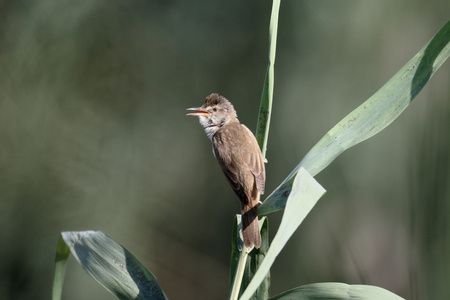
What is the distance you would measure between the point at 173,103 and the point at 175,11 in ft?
2.10

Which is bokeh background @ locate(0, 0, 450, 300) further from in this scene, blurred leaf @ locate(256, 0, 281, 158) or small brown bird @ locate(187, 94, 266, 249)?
blurred leaf @ locate(256, 0, 281, 158)

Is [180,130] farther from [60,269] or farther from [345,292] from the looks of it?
[345,292]

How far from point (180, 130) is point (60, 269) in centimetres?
286

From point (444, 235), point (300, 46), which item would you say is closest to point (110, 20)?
point (300, 46)

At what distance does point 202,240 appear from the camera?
12.0 feet

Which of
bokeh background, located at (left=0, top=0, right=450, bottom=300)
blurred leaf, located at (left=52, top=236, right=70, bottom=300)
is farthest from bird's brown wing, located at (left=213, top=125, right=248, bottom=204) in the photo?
bokeh background, located at (left=0, top=0, right=450, bottom=300)

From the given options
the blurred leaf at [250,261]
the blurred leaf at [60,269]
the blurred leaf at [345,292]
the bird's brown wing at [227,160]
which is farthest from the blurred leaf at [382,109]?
the bird's brown wing at [227,160]

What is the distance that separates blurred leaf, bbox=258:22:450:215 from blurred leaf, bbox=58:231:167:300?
11.5 inches

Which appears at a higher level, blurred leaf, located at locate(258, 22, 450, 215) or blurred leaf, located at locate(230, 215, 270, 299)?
blurred leaf, located at locate(258, 22, 450, 215)

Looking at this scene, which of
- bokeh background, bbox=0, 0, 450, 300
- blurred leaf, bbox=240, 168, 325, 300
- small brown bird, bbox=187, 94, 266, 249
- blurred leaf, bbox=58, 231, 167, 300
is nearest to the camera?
blurred leaf, bbox=240, 168, 325, 300

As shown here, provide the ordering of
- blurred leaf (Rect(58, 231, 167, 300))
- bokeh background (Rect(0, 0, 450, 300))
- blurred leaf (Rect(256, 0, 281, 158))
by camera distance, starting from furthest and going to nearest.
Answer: bokeh background (Rect(0, 0, 450, 300))
blurred leaf (Rect(256, 0, 281, 158))
blurred leaf (Rect(58, 231, 167, 300))

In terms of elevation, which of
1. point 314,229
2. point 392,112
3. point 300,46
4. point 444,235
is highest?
point 300,46

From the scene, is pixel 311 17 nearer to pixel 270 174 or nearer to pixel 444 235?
pixel 270 174

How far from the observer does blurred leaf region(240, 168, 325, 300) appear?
30.0 inches
